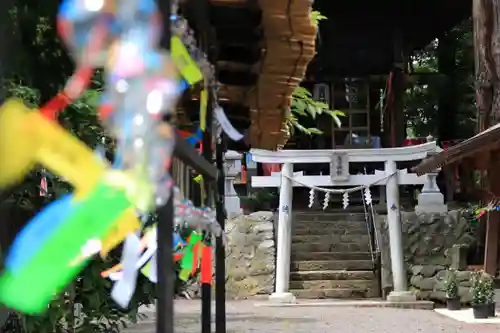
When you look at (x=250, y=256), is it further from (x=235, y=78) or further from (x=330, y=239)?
(x=235, y=78)

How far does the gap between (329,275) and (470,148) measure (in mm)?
6828

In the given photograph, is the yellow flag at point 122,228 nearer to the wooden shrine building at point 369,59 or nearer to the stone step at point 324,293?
the wooden shrine building at point 369,59

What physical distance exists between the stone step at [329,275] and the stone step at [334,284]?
0.07 m

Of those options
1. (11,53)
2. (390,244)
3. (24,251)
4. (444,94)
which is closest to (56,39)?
(11,53)

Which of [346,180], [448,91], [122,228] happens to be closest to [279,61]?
[122,228]

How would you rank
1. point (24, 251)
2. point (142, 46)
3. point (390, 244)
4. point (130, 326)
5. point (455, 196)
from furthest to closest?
point (455, 196) < point (390, 244) < point (130, 326) < point (24, 251) < point (142, 46)

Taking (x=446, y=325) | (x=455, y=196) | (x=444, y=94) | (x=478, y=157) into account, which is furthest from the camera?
(x=444, y=94)

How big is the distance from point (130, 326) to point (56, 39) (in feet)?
19.5

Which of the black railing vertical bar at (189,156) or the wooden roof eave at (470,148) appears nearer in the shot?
the black railing vertical bar at (189,156)

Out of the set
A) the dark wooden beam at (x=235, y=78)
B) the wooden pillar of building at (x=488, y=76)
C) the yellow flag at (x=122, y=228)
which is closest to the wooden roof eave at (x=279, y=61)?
the dark wooden beam at (x=235, y=78)

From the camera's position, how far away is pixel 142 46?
1742 mm

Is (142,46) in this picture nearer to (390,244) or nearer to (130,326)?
(130,326)

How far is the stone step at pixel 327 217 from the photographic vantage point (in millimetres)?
14280

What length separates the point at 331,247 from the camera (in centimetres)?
1362
